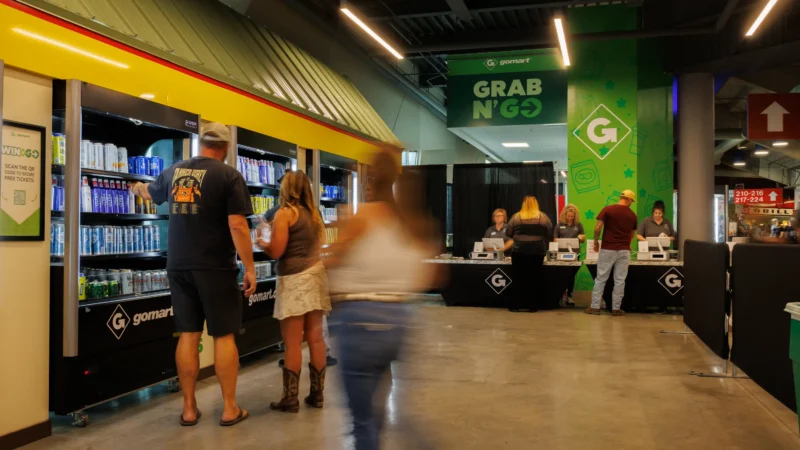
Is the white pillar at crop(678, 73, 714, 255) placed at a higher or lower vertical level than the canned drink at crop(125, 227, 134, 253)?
higher

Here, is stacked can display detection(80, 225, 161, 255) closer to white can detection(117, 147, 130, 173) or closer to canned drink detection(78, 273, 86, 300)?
canned drink detection(78, 273, 86, 300)

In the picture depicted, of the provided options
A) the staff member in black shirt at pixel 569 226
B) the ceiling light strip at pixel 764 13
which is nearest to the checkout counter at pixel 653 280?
the staff member in black shirt at pixel 569 226

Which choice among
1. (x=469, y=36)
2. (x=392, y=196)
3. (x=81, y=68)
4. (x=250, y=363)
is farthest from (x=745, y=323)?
(x=469, y=36)

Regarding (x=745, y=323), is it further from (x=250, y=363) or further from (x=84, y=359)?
(x=84, y=359)

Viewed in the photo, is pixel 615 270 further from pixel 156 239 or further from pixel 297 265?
pixel 156 239

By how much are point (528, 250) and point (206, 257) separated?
609 cm

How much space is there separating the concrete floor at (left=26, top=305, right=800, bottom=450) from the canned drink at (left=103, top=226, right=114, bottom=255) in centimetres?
108

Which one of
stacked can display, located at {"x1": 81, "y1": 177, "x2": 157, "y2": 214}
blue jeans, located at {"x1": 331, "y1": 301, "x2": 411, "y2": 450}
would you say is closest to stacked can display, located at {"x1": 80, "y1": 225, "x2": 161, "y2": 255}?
stacked can display, located at {"x1": 81, "y1": 177, "x2": 157, "y2": 214}

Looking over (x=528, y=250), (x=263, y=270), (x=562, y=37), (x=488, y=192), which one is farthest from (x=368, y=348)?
(x=488, y=192)

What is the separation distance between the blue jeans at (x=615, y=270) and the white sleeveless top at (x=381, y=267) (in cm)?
668

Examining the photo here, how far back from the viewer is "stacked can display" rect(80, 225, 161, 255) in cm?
413

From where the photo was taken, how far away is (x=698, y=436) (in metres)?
3.76

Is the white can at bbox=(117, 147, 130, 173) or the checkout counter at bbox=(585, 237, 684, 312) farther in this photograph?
the checkout counter at bbox=(585, 237, 684, 312)

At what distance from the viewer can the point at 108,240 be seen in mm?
4293
